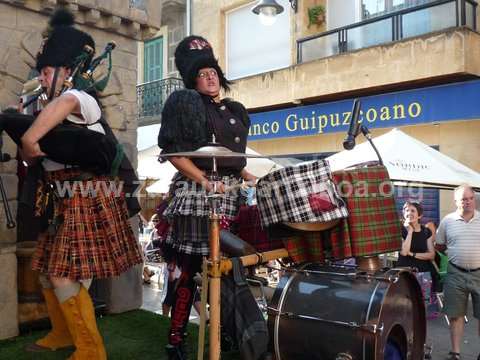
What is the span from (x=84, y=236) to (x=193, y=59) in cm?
135

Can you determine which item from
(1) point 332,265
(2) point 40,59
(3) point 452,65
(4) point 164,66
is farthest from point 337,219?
(4) point 164,66

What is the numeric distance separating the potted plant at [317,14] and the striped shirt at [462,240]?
8.08m

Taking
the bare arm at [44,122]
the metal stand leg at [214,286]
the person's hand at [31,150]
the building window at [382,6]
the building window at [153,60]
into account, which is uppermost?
the building window at [153,60]

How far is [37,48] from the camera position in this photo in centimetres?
430

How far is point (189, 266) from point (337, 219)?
1033mm

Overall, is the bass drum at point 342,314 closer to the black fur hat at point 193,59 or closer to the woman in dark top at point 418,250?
the black fur hat at point 193,59

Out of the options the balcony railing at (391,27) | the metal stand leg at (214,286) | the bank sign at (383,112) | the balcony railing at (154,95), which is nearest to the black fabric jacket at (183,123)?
the metal stand leg at (214,286)

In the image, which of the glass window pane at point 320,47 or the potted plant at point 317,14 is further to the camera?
the potted plant at point 317,14

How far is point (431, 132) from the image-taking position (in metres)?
10.4

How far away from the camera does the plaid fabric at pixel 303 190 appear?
2.82 meters

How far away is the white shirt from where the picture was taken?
9.74 feet

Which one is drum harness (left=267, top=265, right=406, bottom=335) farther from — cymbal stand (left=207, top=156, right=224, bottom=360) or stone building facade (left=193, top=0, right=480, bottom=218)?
stone building facade (left=193, top=0, right=480, bottom=218)

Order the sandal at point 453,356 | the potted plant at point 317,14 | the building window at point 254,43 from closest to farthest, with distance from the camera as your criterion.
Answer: the sandal at point 453,356 < the potted plant at point 317,14 < the building window at point 254,43

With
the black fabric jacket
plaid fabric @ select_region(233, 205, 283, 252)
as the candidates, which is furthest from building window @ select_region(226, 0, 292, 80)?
the black fabric jacket
